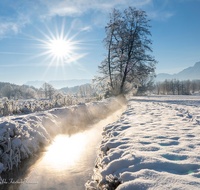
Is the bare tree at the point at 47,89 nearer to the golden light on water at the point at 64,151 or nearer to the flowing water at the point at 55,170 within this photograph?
the golden light on water at the point at 64,151

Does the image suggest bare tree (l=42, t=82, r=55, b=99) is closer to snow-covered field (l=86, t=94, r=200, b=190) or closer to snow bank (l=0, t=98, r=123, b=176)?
snow bank (l=0, t=98, r=123, b=176)

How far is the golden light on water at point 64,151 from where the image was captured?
2544 mm

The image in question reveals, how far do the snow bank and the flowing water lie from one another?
193 mm

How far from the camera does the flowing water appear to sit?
1903 mm

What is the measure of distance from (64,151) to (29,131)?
995 mm

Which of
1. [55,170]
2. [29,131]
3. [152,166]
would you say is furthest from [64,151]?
[152,166]

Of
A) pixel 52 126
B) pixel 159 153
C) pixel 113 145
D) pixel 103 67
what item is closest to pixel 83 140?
pixel 52 126

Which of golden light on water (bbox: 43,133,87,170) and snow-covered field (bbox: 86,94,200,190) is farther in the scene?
golden light on water (bbox: 43,133,87,170)

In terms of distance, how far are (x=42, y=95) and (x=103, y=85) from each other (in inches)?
2620

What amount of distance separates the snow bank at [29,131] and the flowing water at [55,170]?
0.19m

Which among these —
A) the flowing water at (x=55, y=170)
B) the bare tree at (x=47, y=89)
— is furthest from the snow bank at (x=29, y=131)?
the bare tree at (x=47, y=89)

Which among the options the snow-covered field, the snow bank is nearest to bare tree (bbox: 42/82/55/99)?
the snow bank

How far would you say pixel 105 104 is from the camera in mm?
8648

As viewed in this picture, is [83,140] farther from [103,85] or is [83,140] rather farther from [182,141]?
[103,85]
